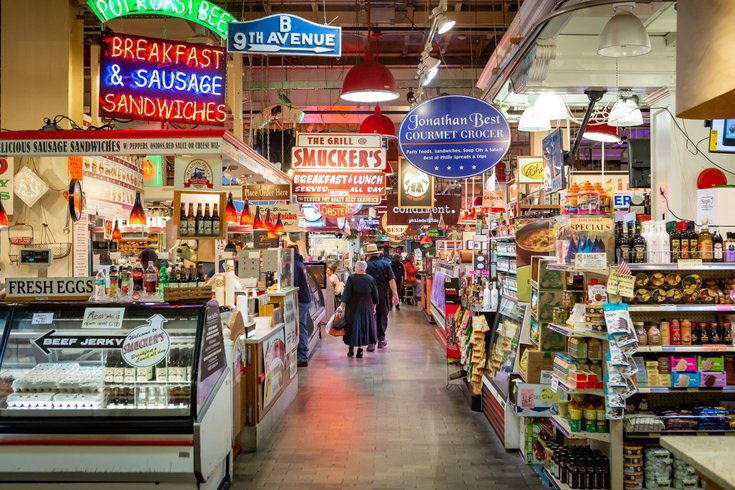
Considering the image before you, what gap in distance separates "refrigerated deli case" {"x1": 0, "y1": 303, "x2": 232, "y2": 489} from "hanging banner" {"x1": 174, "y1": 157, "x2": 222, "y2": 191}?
1930mm

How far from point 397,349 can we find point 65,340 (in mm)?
8825

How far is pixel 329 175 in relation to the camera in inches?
455

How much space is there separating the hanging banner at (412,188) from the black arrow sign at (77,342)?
364 inches

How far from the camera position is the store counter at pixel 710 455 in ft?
7.63

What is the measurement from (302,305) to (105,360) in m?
6.14

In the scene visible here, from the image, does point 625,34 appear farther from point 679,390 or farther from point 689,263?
point 679,390

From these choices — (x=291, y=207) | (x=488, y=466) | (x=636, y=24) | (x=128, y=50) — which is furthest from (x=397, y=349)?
(x=636, y=24)

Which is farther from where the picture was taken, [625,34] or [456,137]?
[456,137]

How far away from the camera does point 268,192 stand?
10.9 meters

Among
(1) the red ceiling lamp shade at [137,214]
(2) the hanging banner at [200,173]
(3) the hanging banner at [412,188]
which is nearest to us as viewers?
(2) the hanging banner at [200,173]

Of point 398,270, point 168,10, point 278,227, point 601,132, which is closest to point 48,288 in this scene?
point 168,10

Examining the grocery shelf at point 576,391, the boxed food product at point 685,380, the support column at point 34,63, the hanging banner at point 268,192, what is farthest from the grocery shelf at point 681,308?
the hanging banner at point 268,192

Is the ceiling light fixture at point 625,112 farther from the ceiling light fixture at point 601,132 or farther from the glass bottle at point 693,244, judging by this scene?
the glass bottle at point 693,244

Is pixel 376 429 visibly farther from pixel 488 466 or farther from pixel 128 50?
pixel 128 50
